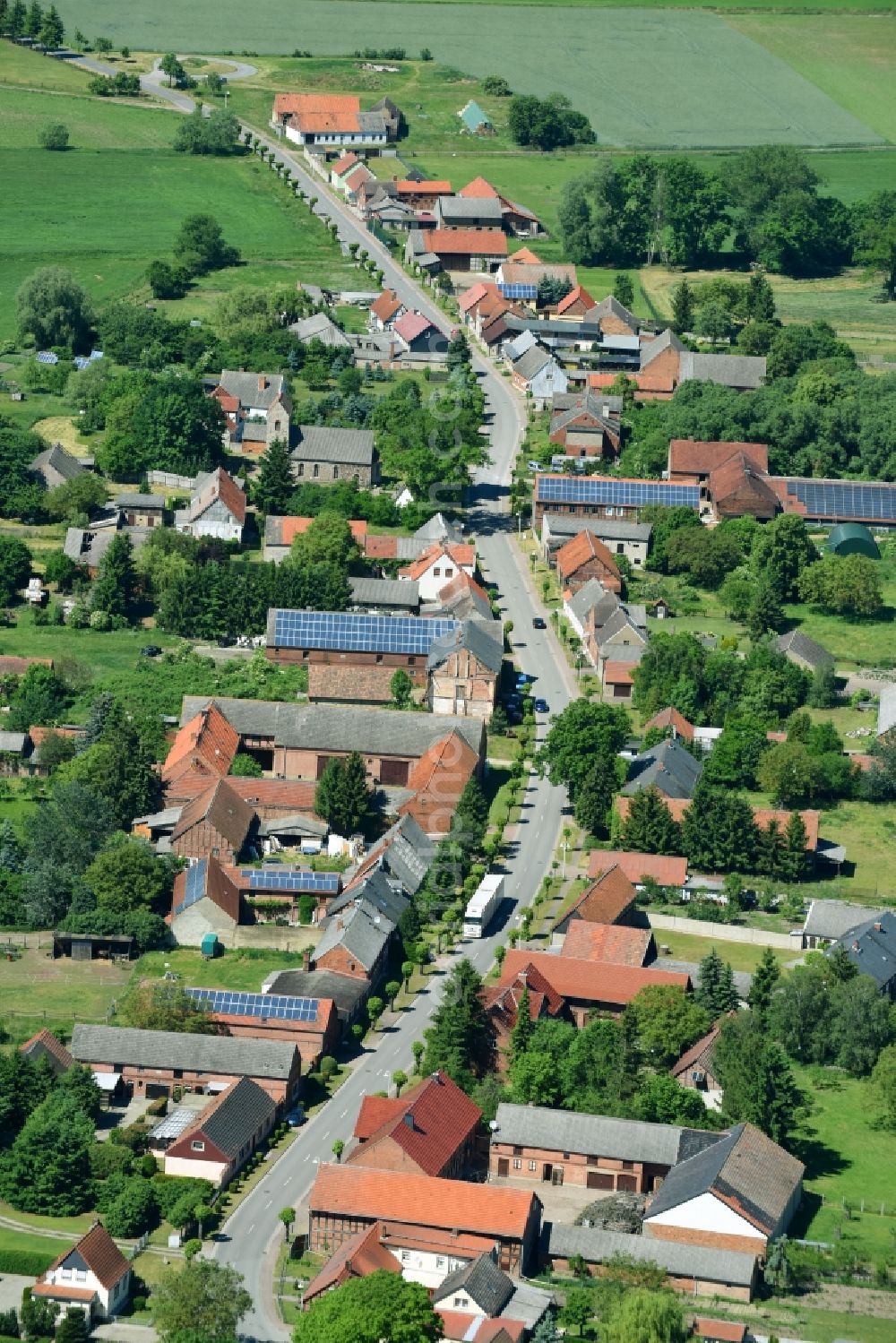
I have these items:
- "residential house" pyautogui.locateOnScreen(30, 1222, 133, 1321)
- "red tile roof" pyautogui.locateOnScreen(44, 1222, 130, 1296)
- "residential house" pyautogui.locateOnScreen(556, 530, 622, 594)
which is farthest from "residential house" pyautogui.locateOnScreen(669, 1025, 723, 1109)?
"residential house" pyautogui.locateOnScreen(556, 530, 622, 594)

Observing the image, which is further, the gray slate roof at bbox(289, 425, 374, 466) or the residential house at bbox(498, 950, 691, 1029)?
the gray slate roof at bbox(289, 425, 374, 466)

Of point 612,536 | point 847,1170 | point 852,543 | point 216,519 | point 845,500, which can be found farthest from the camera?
point 845,500

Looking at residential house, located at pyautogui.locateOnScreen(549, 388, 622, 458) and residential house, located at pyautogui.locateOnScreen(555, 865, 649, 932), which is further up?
residential house, located at pyautogui.locateOnScreen(555, 865, 649, 932)

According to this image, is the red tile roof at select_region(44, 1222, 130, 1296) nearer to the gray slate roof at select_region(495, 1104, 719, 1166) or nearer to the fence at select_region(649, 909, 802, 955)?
the gray slate roof at select_region(495, 1104, 719, 1166)

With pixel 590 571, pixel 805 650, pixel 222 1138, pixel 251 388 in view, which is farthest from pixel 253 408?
pixel 222 1138

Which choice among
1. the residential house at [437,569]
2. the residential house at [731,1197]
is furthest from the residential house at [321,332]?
the residential house at [731,1197]

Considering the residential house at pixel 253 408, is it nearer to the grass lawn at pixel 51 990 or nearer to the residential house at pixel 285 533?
the residential house at pixel 285 533

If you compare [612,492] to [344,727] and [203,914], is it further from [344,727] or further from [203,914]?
[203,914]
